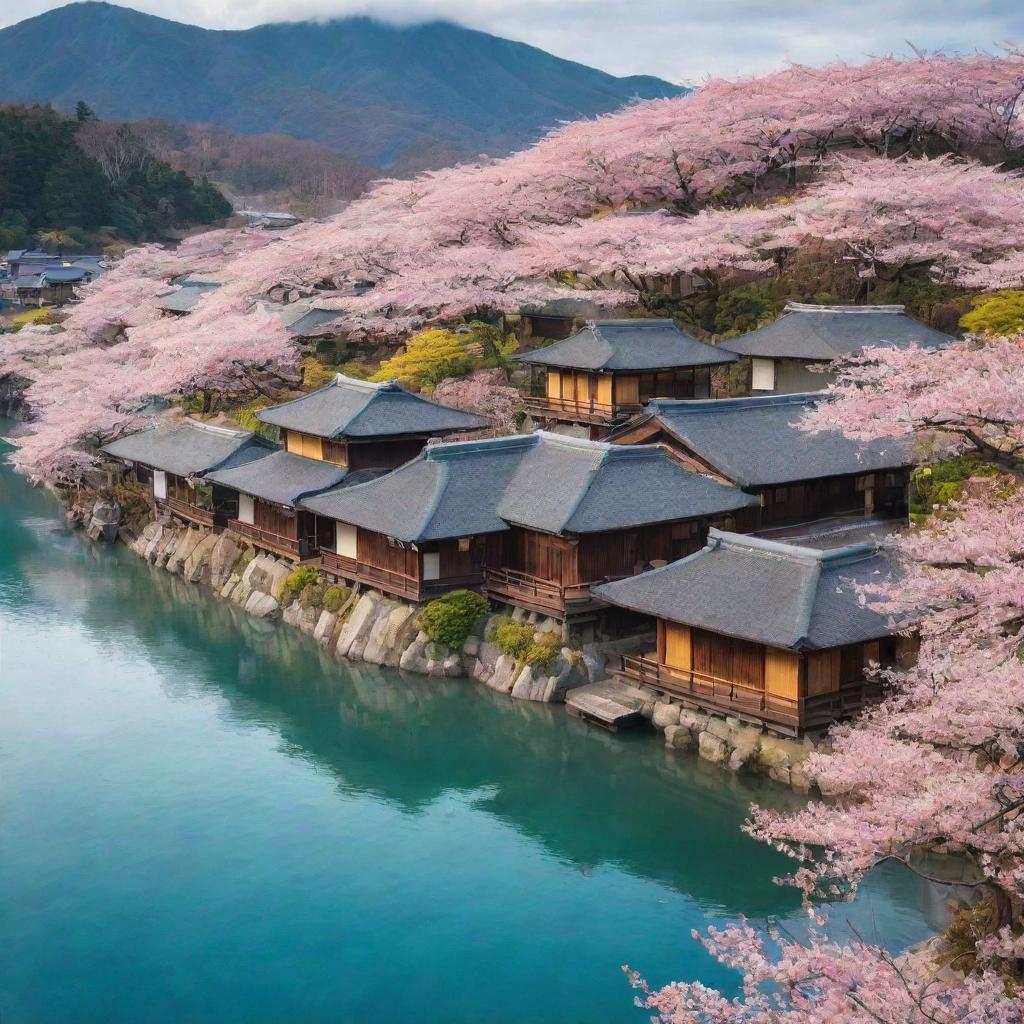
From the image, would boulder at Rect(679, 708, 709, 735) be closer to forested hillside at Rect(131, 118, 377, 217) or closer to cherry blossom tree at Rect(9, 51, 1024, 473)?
cherry blossom tree at Rect(9, 51, 1024, 473)

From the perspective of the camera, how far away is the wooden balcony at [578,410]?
32.2 meters

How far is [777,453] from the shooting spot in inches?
1063

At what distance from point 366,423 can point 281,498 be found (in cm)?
280

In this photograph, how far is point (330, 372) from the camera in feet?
139

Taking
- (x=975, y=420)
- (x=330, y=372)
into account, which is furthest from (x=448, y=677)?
(x=330, y=372)

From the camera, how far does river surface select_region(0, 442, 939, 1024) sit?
15.2 m

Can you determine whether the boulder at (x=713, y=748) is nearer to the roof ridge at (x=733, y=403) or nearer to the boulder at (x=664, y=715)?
the boulder at (x=664, y=715)

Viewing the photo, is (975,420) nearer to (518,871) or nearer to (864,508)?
(518,871)

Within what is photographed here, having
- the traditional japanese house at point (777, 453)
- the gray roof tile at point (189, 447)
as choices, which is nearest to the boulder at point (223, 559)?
the gray roof tile at point (189, 447)

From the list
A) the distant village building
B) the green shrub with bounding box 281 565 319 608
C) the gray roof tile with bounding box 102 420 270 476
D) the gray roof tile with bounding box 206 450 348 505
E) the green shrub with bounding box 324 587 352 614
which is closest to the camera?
the green shrub with bounding box 324 587 352 614

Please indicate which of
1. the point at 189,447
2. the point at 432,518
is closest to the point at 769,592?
the point at 432,518

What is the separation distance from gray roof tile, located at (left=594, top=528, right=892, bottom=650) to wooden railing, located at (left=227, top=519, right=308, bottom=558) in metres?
10.7

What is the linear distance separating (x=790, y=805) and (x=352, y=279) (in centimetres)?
3415

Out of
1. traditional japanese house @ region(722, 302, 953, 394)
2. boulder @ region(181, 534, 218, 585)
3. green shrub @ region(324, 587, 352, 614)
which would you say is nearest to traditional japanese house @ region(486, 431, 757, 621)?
green shrub @ region(324, 587, 352, 614)
